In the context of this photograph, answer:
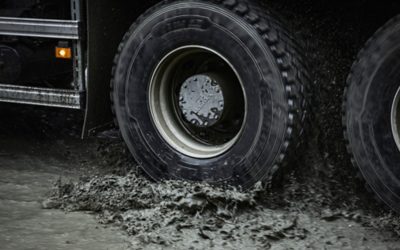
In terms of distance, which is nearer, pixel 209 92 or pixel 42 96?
pixel 209 92

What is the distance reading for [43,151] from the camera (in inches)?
201

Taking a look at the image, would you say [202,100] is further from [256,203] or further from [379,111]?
[379,111]

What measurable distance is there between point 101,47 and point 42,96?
0.54 meters

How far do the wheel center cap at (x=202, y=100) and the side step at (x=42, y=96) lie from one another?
72 centimetres

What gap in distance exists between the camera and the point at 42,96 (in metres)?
4.52

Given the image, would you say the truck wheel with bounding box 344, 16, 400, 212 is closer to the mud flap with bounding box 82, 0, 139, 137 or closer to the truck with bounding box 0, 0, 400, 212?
the truck with bounding box 0, 0, 400, 212

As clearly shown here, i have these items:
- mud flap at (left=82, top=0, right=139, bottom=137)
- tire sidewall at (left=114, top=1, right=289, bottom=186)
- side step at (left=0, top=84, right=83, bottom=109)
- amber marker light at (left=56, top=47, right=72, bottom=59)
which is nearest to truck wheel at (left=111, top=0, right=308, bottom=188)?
tire sidewall at (left=114, top=1, right=289, bottom=186)

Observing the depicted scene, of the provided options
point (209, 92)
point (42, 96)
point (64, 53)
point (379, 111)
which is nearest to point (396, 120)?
point (379, 111)

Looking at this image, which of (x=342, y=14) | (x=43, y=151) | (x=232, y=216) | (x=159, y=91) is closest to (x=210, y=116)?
(x=159, y=91)

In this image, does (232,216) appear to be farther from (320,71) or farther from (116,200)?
Result: (320,71)

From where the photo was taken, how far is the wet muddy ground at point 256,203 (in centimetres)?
344

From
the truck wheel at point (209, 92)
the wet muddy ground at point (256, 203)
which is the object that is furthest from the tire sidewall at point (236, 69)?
the wet muddy ground at point (256, 203)

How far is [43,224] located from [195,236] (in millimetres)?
835

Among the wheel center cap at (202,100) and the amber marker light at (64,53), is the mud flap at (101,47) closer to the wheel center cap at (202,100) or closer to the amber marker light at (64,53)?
the amber marker light at (64,53)
